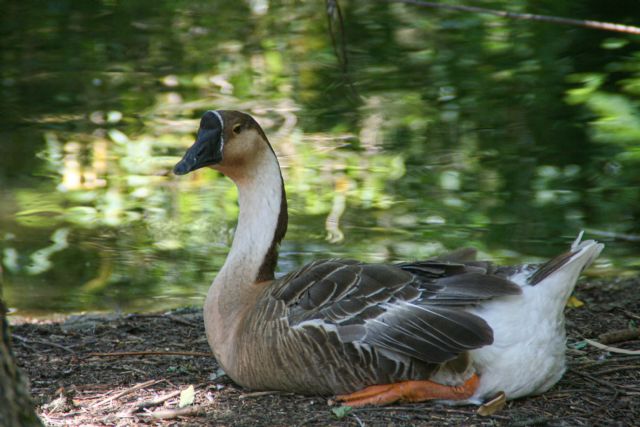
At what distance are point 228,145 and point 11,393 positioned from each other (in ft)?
8.12

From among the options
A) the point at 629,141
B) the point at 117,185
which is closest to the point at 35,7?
the point at 117,185

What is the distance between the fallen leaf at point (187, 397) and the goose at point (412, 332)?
0.89 ft

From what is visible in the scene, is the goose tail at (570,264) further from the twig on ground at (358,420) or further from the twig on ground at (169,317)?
the twig on ground at (169,317)

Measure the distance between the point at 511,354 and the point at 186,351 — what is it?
232 centimetres

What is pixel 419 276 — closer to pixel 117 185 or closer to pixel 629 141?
pixel 117 185

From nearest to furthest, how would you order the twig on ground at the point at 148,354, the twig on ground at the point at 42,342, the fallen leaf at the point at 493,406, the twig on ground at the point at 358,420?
the twig on ground at the point at 358,420, the fallen leaf at the point at 493,406, the twig on ground at the point at 148,354, the twig on ground at the point at 42,342

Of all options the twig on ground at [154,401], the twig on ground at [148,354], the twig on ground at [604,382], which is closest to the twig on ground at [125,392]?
the twig on ground at [154,401]

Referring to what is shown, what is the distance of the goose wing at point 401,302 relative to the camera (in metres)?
4.67

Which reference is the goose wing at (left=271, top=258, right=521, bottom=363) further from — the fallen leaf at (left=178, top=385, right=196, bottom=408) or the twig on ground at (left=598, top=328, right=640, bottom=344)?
the twig on ground at (left=598, top=328, right=640, bottom=344)

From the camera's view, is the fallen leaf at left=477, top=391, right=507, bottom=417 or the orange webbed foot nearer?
the fallen leaf at left=477, top=391, right=507, bottom=417

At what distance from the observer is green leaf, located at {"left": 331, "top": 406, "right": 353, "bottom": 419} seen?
467 cm

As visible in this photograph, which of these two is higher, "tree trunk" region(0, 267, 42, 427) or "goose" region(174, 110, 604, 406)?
"tree trunk" region(0, 267, 42, 427)

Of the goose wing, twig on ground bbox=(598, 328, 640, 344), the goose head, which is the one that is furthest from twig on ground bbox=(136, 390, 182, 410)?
twig on ground bbox=(598, 328, 640, 344)

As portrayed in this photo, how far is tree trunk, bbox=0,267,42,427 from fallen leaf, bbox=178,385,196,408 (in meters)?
1.43
